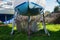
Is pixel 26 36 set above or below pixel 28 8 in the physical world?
below

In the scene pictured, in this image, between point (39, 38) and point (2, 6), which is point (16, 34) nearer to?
point (39, 38)

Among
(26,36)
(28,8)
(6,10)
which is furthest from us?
(6,10)

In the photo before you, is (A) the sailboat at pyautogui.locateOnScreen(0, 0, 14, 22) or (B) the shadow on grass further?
(A) the sailboat at pyautogui.locateOnScreen(0, 0, 14, 22)

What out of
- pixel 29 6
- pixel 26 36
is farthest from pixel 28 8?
pixel 26 36

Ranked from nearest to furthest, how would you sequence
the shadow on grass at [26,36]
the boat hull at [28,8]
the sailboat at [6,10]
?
the boat hull at [28,8]
the shadow on grass at [26,36]
the sailboat at [6,10]

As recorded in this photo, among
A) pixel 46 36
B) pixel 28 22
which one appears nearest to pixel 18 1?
pixel 28 22

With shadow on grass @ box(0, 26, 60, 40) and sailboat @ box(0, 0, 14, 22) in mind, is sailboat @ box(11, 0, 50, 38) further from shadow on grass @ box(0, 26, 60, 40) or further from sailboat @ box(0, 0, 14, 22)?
sailboat @ box(0, 0, 14, 22)

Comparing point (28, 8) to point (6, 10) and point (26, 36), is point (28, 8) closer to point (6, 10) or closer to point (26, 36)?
point (26, 36)

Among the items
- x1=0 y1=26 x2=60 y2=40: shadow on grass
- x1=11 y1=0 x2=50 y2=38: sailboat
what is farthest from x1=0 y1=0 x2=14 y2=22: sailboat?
x1=11 y1=0 x2=50 y2=38: sailboat

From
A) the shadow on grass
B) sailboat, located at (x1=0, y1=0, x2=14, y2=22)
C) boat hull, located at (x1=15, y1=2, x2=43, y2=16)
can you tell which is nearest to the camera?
boat hull, located at (x1=15, y1=2, x2=43, y2=16)

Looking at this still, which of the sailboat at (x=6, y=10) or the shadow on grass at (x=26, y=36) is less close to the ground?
the sailboat at (x=6, y=10)

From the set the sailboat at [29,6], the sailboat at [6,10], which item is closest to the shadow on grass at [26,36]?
the sailboat at [29,6]

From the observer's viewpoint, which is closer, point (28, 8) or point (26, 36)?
point (28, 8)

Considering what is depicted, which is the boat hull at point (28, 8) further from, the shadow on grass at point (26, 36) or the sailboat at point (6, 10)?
the sailboat at point (6, 10)
